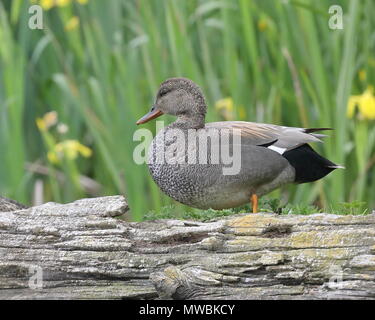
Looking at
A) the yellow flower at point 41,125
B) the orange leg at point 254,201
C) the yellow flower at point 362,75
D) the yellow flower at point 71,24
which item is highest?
the yellow flower at point 71,24

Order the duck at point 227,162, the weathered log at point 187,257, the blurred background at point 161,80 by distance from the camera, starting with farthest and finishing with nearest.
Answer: the blurred background at point 161,80, the duck at point 227,162, the weathered log at point 187,257

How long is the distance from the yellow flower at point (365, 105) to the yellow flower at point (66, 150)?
149 cm

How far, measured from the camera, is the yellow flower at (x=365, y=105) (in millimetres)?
4336

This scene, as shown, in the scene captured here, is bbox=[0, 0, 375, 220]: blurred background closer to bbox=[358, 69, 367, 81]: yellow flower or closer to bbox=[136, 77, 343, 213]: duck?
bbox=[358, 69, 367, 81]: yellow flower

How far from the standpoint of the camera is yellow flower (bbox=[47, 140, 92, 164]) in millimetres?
4566

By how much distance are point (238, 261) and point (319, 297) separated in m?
0.29

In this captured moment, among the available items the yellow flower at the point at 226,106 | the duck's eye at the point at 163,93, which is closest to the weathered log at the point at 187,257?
the duck's eye at the point at 163,93

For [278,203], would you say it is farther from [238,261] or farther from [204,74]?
[204,74]

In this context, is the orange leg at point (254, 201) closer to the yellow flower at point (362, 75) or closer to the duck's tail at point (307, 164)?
the duck's tail at point (307, 164)

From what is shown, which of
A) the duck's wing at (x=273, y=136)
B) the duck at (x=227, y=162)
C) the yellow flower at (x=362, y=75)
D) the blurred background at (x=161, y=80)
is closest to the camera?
the duck at (x=227, y=162)

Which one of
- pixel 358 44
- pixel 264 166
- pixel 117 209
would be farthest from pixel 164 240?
pixel 358 44

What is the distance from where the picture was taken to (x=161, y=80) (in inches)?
174

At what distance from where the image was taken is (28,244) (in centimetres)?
284

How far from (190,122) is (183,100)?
0.12 meters
